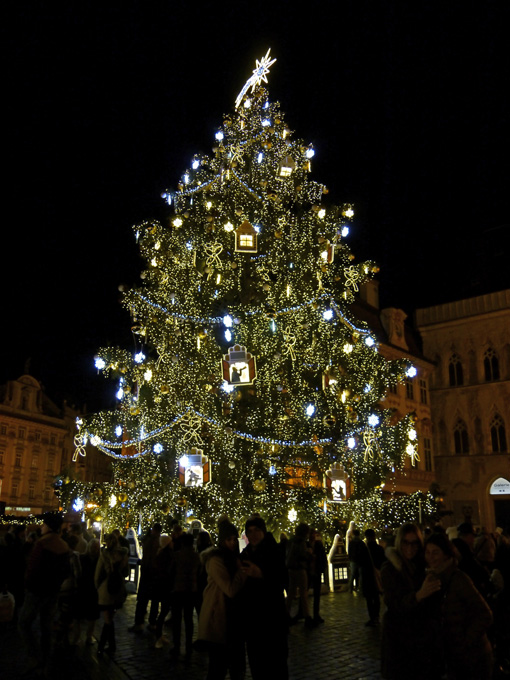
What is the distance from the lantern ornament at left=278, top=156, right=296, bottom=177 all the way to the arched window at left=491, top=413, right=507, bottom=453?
23.3 meters

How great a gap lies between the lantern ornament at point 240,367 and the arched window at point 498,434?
79.8 feet

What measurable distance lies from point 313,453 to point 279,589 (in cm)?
1029

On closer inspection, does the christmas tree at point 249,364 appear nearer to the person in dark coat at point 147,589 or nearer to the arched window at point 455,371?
the person in dark coat at point 147,589

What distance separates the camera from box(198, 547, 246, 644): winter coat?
5043 millimetres

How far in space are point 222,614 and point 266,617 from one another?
80 centimetres

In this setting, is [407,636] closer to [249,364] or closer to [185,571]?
[185,571]

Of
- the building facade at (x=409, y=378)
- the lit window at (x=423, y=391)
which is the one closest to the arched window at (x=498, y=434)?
the building facade at (x=409, y=378)

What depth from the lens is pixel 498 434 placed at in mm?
33531

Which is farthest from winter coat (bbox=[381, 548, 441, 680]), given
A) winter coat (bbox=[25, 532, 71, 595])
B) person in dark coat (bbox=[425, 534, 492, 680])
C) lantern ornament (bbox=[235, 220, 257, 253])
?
lantern ornament (bbox=[235, 220, 257, 253])

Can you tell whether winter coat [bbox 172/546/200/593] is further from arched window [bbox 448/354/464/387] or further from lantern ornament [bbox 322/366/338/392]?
arched window [bbox 448/354/464/387]

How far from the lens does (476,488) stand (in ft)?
110

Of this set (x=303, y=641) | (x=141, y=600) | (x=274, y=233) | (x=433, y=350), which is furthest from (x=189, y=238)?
(x=433, y=350)

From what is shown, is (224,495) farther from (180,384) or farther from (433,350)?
(433,350)

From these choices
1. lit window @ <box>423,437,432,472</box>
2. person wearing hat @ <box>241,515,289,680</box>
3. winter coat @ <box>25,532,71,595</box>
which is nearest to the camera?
person wearing hat @ <box>241,515,289,680</box>
